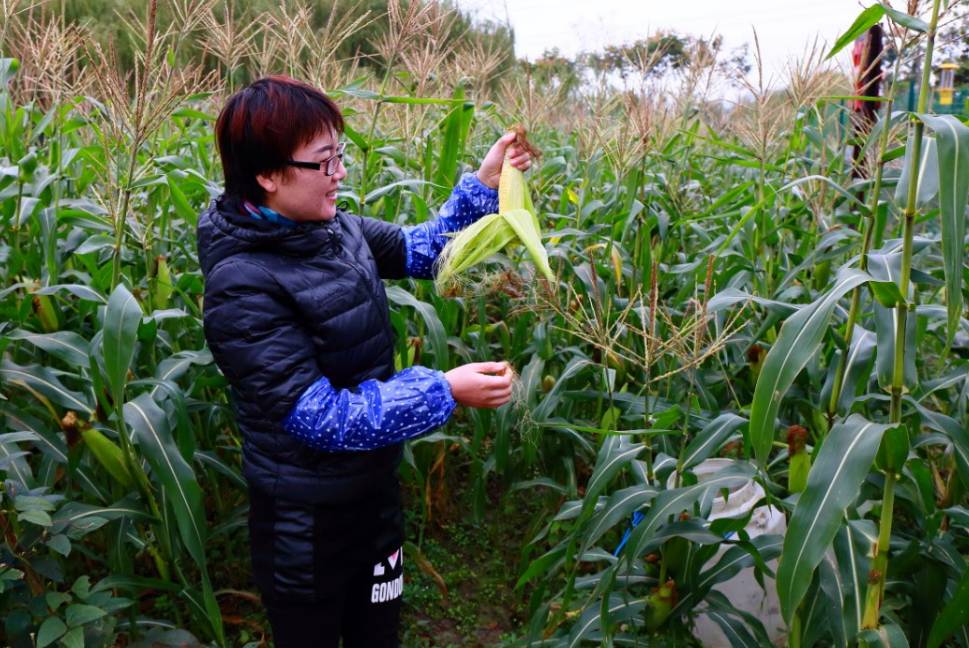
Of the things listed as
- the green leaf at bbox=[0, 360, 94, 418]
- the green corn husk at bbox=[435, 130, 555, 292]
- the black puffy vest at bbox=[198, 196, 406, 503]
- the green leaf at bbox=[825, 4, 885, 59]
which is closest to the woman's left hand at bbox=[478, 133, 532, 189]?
the green corn husk at bbox=[435, 130, 555, 292]

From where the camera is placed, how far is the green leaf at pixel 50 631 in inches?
84.4

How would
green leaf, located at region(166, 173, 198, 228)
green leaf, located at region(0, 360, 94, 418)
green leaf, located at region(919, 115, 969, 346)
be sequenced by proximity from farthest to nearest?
green leaf, located at region(166, 173, 198, 228), green leaf, located at region(0, 360, 94, 418), green leaf, located at region(919, 115, 969, 346)

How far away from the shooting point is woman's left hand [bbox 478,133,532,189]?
2311mm

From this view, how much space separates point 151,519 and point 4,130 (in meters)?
1.98

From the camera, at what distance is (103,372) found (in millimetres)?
2613

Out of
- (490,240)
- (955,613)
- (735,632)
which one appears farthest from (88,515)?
(955,613)

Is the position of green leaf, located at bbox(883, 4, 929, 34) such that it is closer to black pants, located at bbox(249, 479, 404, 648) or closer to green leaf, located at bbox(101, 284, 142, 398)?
black pants, located at bbox(249, 479, 404, 648)

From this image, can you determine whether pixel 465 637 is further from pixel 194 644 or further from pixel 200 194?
pixel 200 194

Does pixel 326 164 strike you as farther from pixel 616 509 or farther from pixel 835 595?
pixel 835 595

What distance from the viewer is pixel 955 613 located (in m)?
2.00

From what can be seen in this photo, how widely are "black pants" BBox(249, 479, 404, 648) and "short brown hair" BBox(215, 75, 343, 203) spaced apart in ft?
2.89

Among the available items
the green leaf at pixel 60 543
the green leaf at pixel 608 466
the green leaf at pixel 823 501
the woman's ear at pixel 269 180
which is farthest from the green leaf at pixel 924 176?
the green leaf at pixel 60 543

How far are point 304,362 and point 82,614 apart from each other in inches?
39.7

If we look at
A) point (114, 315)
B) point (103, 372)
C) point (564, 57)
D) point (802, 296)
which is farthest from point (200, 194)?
point (564, 57)
